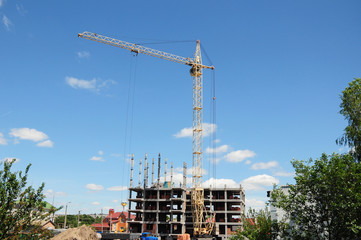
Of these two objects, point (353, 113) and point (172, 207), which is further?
point (172, 207)

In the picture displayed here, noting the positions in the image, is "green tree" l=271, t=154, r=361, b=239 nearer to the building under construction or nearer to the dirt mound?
the dirt mound

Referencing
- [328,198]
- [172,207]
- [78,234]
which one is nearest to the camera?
[328,198]

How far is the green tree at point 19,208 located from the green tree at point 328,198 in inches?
941

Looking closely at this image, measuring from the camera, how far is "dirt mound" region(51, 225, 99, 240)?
3584 centimetres

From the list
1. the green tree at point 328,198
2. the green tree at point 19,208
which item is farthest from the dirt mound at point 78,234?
the green tree at point 328,198

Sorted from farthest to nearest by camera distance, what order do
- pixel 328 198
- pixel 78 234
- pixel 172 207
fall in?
1. pixel 172 207
2. pixel 78 234
3. pixel 328 198

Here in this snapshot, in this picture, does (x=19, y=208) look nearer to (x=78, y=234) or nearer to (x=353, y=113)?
(x=78, y=234)

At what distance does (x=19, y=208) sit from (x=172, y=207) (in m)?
83.3

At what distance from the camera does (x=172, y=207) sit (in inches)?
3954

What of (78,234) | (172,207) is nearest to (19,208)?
(78,234)

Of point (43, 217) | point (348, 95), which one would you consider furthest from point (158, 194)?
point (43, 217)

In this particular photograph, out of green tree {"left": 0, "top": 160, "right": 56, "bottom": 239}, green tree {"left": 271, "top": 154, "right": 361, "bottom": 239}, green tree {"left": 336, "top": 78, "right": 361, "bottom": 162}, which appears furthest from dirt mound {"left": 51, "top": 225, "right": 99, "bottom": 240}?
green tree {"left": 336, "top": 78, "right": 361, "bottom": 162}

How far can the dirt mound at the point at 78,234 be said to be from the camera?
118 feet

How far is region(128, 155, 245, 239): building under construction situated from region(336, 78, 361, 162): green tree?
66343mm
